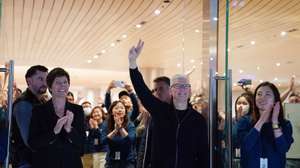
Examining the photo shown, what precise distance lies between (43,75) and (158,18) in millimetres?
4285

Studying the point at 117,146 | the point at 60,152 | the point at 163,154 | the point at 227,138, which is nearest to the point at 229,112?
the point at 227,138

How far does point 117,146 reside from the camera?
3598 millimetres

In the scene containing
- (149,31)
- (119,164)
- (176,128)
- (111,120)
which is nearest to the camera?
(176,128)

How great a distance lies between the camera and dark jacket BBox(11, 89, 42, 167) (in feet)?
7.38

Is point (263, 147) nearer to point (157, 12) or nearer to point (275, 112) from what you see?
point (275, 112)

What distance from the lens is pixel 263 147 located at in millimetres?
2225

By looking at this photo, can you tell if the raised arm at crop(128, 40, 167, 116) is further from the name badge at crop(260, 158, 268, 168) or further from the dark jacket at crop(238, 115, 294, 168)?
the name badge at crop(260, 158, 268, 168)

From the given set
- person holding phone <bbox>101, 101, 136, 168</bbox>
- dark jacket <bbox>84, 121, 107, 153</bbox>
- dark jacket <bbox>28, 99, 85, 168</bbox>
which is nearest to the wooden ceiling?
person holding phone <bbox>101, 101, 136, 168</bbox>

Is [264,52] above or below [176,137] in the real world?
above

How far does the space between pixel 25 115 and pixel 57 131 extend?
264mm

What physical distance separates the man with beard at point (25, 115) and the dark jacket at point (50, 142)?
0.23 feet

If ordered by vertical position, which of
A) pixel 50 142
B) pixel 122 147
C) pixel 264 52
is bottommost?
pixel 122 147

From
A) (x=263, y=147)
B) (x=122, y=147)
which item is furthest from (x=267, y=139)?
(x=122, y=147)

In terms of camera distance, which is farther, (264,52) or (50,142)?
(264,52)
